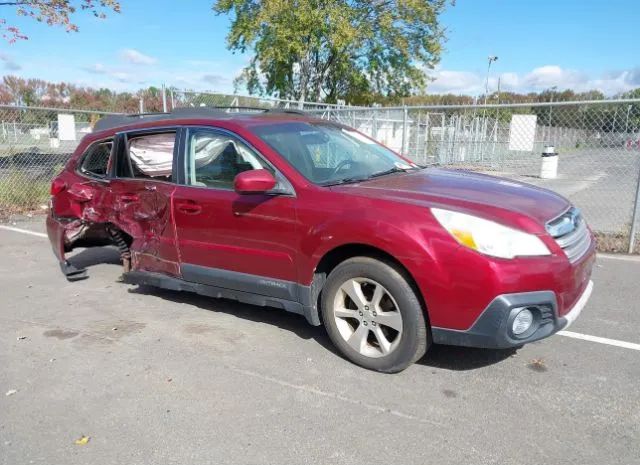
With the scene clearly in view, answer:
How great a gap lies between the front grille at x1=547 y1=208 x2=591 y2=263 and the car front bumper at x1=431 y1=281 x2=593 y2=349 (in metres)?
0.35

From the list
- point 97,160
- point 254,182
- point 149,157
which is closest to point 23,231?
point 97,160

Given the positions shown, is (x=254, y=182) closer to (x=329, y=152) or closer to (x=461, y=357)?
(x=329, y=152)

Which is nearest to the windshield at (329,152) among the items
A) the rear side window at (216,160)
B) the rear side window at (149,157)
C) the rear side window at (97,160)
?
the rear side window at (216,160)

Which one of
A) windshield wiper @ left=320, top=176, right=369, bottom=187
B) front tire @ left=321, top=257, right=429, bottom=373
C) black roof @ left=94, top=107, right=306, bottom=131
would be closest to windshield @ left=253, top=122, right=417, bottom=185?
windshield wiper @ left=320, top=176, right=369, bottom=187

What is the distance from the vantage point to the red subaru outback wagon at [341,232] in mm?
3182

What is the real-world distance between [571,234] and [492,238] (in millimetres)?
730

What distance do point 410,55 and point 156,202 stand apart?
24307 mm

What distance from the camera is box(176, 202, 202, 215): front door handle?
4.30 meters

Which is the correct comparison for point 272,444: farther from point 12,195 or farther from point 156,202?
point 12,195

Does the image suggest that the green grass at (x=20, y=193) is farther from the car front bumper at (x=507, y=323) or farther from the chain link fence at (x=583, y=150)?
the car front bumper at (x=507, y=323)

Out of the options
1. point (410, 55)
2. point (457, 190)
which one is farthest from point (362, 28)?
point (457, 190)

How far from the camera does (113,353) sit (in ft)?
13.1

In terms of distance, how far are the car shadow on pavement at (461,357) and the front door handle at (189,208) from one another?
205 cm

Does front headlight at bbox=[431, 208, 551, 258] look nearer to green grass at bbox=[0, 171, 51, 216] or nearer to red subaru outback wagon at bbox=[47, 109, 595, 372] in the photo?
red subaru outback wagon at bbox=[47, 109, 595, 372]
